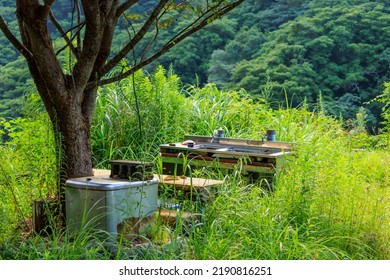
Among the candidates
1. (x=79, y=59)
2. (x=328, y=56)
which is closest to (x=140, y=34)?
(x=79, y=59)

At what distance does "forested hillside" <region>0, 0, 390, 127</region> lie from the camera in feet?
49.8

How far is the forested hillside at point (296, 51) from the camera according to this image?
15.2 metres

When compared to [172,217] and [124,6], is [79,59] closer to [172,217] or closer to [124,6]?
Result: [124,6]

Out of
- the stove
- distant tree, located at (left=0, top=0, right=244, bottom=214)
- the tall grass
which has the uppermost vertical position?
distant tree, located at (left=0, top=0, right=244, bottom=214)

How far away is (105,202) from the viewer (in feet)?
9.07

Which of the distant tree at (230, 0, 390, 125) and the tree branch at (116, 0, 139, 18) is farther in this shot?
the distant tree at (230, 0, 390, 125)

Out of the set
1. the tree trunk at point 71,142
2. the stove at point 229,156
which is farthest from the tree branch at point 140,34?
the stove at point 229,156

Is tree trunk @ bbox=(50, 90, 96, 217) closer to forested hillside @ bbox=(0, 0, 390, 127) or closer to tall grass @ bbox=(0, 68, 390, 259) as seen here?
tall grass @ bbox=(0, 68, 390, 259)

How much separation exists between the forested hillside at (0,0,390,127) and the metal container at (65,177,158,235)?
12.0 metres

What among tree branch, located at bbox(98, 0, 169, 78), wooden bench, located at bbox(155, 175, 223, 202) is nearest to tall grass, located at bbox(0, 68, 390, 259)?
wooden bench, located at bbox(155, 175, 223, 202)

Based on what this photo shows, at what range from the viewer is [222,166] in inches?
155

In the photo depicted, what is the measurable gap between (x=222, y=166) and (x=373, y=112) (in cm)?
1116

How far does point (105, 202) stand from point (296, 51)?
14070 mm
